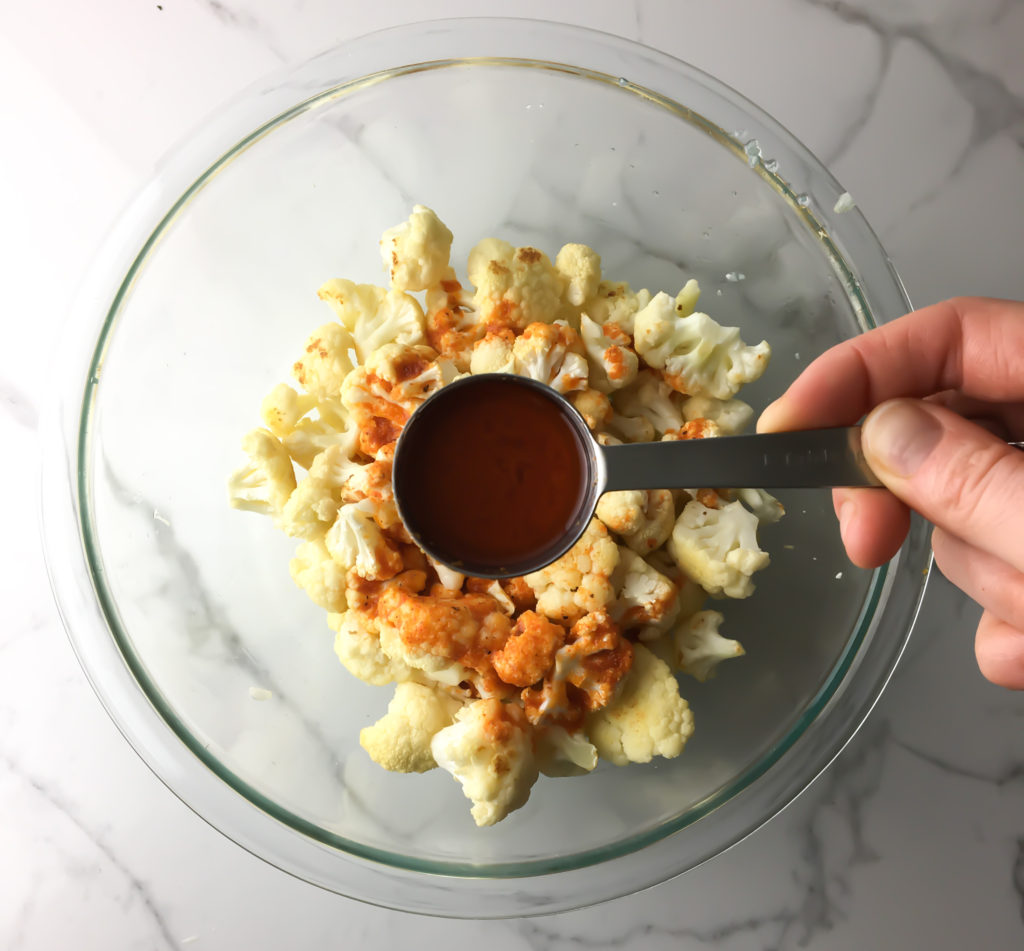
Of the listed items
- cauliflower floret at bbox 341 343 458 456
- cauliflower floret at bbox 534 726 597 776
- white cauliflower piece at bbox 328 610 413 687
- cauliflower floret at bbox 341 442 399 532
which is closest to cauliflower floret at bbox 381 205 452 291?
cauliflower floret at bbox 341 343 458 456

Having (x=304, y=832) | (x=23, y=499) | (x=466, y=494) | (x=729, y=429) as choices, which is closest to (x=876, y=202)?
(x=729, y=429)

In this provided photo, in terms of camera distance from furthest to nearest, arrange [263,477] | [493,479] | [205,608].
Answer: [205,608]
[263,477]
[493,479]

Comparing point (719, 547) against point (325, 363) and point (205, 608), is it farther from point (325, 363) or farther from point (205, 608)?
point (205, 608)

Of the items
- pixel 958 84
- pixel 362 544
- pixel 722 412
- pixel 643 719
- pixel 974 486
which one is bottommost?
pixel 643 719

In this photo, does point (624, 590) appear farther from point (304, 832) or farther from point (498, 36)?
point (498, 36)

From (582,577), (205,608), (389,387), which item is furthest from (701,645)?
(205,608)

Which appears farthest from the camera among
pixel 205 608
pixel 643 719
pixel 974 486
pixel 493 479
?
pixel 205 608

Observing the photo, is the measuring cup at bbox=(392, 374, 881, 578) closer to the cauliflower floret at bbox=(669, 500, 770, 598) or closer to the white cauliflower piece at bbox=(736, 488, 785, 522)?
the cauliflower floret at bbox=(669, 500, 770, 598)
